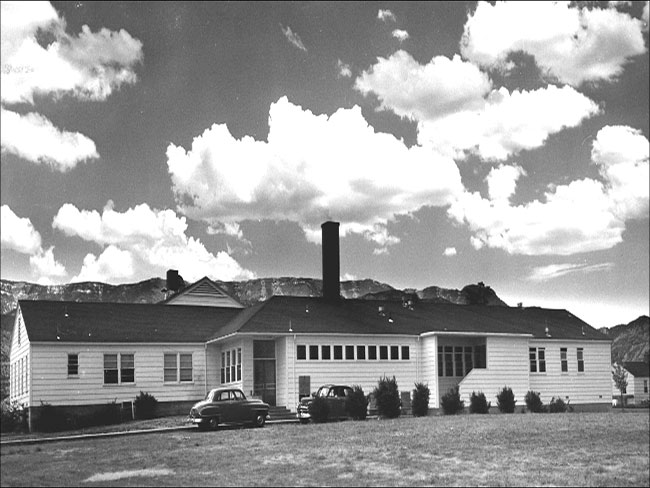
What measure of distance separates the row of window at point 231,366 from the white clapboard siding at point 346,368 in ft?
7.02

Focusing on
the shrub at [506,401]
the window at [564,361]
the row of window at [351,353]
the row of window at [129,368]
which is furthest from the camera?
the window at [564,361]

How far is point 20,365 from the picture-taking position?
4481cm

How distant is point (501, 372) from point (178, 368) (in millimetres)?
16289

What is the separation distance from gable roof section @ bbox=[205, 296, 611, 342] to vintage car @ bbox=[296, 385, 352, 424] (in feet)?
17.2

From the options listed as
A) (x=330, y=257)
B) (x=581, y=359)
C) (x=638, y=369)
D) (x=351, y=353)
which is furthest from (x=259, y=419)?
(x=638, y=369)

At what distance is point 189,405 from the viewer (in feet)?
143

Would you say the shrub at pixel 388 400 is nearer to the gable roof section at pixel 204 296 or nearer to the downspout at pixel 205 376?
the downspout at pixel 205 376

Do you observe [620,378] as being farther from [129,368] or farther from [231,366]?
[129,368]

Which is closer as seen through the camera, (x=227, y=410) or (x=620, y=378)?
(x=227, y=410)

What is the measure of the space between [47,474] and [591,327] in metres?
40.4

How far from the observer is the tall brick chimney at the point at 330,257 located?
1972 inches

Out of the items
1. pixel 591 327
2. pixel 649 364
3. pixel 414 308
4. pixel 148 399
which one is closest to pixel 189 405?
pixel 148 399

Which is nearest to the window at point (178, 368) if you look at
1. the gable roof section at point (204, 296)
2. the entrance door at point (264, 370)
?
the entrance door at point (264, 370)

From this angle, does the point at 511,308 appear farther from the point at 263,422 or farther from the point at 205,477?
the point at 205,477
